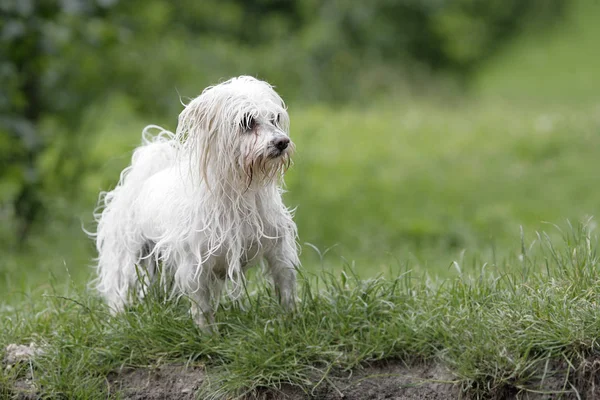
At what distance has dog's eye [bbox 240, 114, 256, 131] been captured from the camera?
3.67 meters

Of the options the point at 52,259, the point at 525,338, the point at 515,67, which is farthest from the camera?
the point at 515,67

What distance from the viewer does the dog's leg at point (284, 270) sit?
3.98 metres

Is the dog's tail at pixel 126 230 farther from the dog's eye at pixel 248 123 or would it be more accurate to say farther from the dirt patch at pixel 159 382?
the dog's eye at pixel 248 123

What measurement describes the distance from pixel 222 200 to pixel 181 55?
11.0 meters

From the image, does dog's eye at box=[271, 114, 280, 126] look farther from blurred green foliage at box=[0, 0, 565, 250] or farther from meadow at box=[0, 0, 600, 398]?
blurred green foliage at box=[0, 0, 565, 250]

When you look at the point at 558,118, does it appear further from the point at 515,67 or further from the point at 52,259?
the point at 52,259

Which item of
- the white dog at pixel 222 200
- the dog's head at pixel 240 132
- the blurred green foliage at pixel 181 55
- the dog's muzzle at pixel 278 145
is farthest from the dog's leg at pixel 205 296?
the blurred green foliage at pixel 181 55

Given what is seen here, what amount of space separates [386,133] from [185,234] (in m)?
8.49

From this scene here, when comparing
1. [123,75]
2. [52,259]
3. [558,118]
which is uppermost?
[123,75]

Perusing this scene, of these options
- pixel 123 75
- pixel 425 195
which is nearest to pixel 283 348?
pixel 425 195

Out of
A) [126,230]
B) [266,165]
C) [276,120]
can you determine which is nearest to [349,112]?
[126,230]

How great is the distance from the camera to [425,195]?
31.8ft

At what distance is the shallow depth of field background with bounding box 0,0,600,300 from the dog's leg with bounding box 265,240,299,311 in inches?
10.6

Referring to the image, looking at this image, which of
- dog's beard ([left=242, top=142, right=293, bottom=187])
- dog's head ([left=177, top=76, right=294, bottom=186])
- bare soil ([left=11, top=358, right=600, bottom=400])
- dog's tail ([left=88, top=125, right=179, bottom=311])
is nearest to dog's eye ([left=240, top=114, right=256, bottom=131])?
dog's head ([left=177, top=76, right=294, bottom=186])
